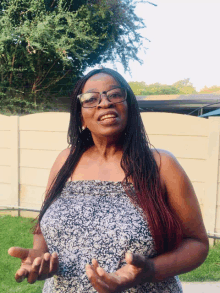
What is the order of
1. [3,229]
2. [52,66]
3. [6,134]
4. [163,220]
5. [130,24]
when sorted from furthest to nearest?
[130,24] < [52,66] < [6,134] < [3,229] < [163,220]

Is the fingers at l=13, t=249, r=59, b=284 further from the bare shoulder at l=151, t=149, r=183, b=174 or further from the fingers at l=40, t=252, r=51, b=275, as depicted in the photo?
the bare shoulder at l=151, t=149, r=183, b=174

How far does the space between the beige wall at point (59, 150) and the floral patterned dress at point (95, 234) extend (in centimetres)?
280

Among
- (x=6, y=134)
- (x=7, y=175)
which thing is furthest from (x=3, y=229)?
(x=6, y=134)

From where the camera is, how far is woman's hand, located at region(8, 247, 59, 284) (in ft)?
3.04

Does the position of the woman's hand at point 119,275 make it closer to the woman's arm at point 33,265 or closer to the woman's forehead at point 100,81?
the woman's arm at point 33,265

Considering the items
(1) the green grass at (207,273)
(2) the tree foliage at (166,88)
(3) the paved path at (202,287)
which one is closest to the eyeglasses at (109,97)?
(3) the paved path at (202,287)

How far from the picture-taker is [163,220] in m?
1.07

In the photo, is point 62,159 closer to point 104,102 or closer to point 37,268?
point 104,102

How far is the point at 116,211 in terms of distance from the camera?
1.08 m

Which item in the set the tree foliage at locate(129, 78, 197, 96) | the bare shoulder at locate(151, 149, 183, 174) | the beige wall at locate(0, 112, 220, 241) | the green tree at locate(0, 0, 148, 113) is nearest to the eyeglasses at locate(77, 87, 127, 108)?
the bare shoulder at locate(151, 149, 183, 174)

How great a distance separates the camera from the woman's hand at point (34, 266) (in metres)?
0.93

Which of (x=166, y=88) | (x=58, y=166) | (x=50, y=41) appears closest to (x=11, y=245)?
(x=58, y=166)

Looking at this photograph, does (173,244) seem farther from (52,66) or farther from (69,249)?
(52,66)

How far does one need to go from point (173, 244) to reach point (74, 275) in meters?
0.36
